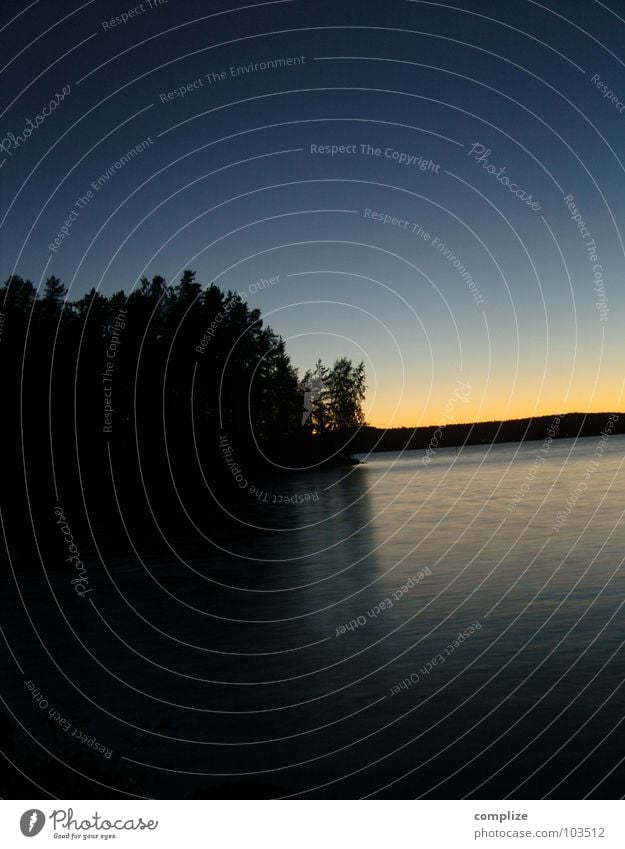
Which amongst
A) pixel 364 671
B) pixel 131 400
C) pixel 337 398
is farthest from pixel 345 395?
pixel 364 671

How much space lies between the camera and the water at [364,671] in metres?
13.2

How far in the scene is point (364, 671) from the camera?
63.7 feet

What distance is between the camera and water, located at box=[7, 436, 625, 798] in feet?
43.4

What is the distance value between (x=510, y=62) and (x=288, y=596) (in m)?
19.5

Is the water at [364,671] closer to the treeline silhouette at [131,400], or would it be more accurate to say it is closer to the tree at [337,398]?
the treeline silhouette at [131,400]
